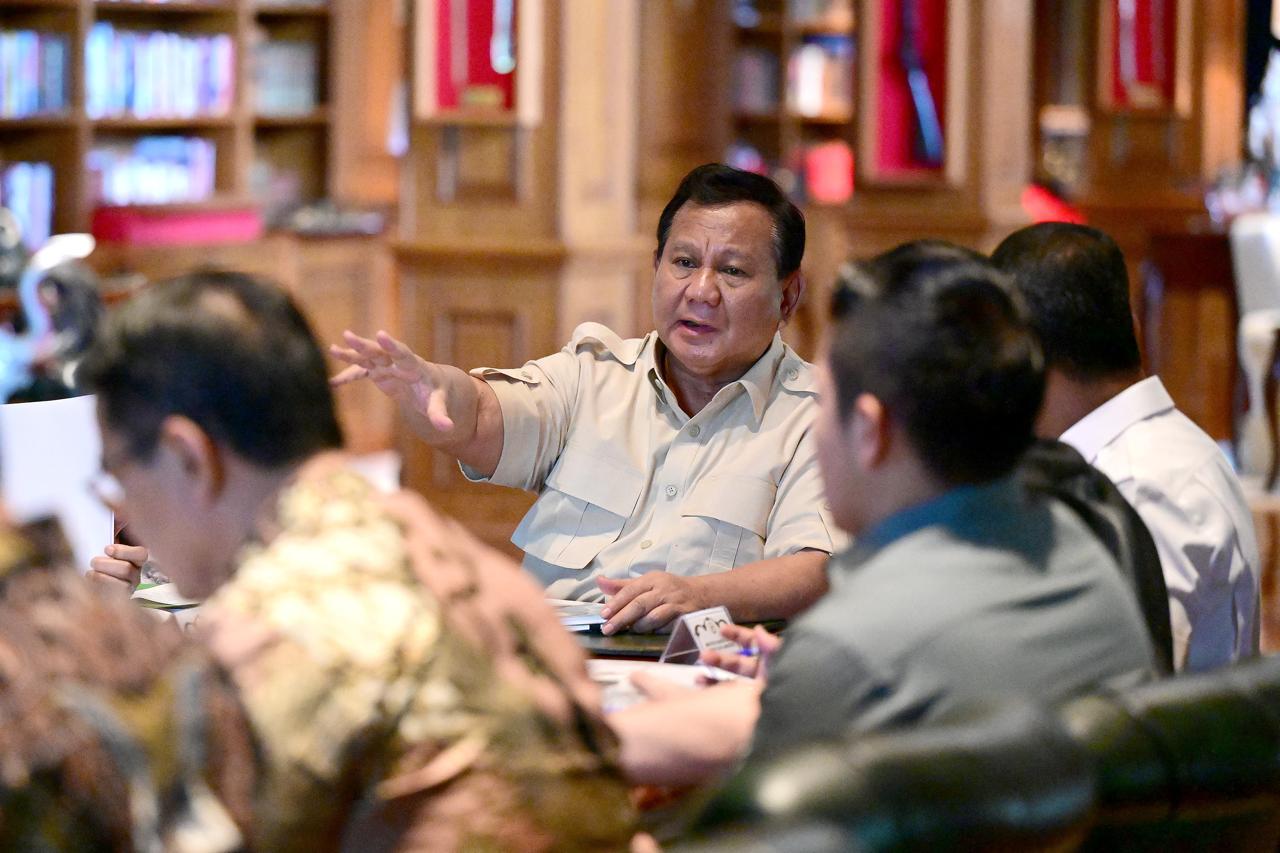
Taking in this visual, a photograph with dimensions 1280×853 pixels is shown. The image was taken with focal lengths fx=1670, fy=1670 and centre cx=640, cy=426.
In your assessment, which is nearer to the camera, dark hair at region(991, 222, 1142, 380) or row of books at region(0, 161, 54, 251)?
dark hair at region(991, 222, 1142, 380)

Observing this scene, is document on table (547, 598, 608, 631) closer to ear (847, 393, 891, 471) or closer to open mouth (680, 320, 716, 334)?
open mouth (680, 320, 716, 334)

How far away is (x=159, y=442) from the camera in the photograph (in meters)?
1.24

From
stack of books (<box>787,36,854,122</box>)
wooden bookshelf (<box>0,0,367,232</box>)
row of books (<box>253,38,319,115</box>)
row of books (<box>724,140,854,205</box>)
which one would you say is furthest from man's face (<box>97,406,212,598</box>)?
stack of books (<box>787,36,854,122</box>)

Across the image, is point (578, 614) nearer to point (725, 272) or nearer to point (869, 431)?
point (725, 272)

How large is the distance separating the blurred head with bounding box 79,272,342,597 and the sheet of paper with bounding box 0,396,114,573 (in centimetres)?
127

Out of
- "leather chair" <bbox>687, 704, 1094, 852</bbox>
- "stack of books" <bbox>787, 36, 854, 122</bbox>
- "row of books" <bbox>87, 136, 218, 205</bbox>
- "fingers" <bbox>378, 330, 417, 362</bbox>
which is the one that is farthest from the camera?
"stack of books" <bbox>787, 36, 854, 122</bbox>

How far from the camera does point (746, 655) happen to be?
6.26 feet

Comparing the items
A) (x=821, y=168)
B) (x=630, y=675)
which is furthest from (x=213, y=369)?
(x=821, y=168)

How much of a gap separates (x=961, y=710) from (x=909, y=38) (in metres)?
6.21

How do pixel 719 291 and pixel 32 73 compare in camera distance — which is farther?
pixel 32 73

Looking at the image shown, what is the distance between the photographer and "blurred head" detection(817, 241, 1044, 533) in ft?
4.58

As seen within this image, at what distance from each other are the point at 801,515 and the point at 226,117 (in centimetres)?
509

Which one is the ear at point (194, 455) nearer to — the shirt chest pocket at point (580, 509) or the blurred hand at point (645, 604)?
the blurred hand at point (645, 604)

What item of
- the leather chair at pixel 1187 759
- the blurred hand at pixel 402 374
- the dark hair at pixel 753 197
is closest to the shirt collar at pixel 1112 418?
the dark hair at pixel 753 197
